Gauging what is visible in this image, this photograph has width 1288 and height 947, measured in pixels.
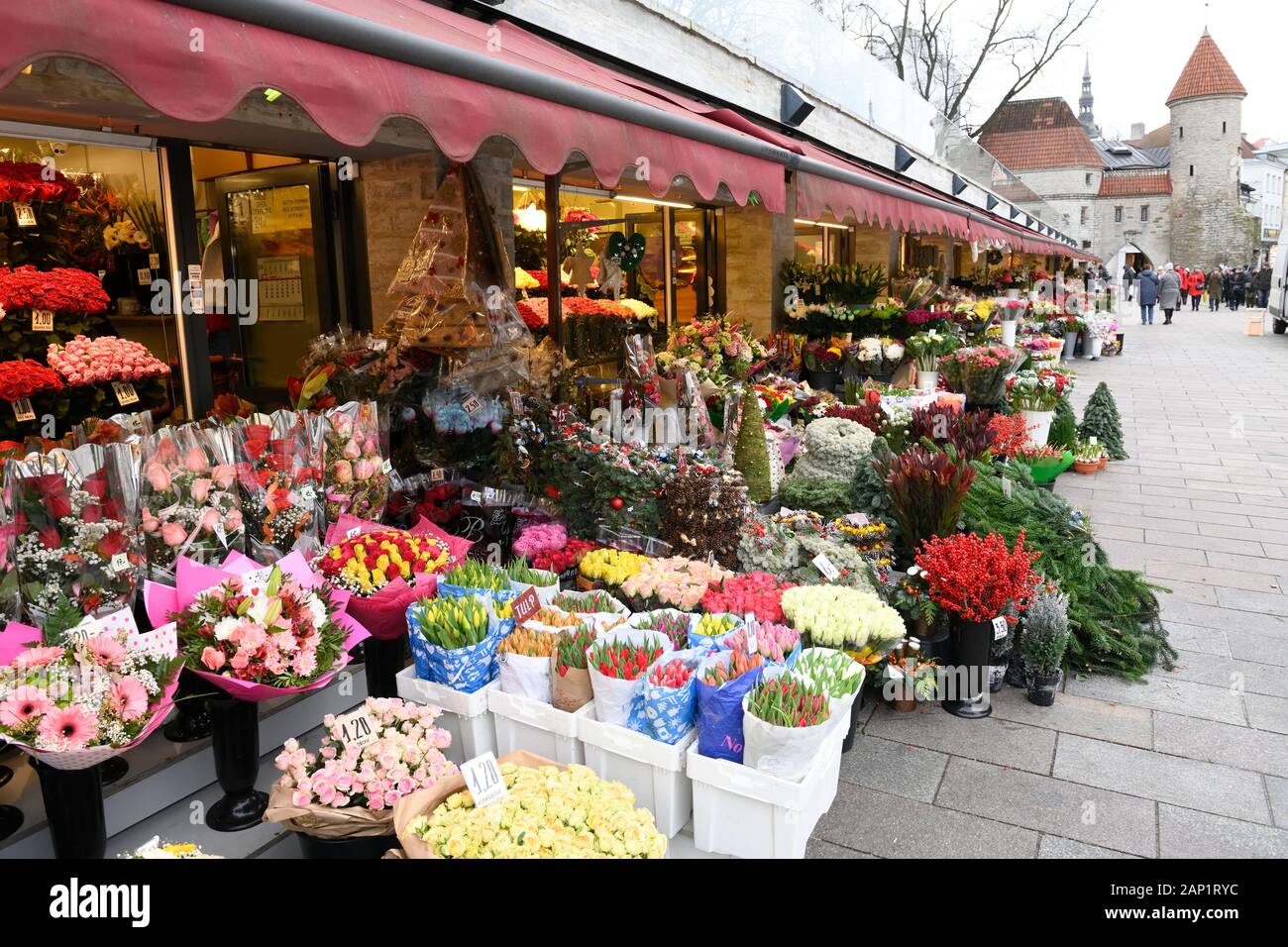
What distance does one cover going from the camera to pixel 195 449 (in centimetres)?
328

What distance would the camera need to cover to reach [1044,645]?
4160mm

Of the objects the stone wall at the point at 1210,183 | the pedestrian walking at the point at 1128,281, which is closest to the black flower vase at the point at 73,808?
the pedestrian walking at the point at 1128,281

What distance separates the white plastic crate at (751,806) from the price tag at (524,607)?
2.95ft

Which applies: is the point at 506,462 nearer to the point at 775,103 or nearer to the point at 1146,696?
the point at 1146,696

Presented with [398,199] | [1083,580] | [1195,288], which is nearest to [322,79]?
[398,199]

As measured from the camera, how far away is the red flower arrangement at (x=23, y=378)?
4527 millimetres

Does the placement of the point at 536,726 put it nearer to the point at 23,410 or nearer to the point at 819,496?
the point at 819,496

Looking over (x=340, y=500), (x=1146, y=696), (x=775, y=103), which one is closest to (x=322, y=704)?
(x=340, y=500)

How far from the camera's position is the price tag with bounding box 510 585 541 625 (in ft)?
10.8

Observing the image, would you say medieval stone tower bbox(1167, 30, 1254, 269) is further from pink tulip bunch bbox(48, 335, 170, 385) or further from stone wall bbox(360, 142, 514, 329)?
pink tulip bunch bbox(48, 335, 170, 385)

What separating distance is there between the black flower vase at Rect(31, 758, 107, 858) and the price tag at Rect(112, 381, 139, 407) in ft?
9.74

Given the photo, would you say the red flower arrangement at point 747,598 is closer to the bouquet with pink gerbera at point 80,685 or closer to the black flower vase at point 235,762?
the black flower vase at point 235,762

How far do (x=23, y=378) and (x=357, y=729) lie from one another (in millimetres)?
3302
